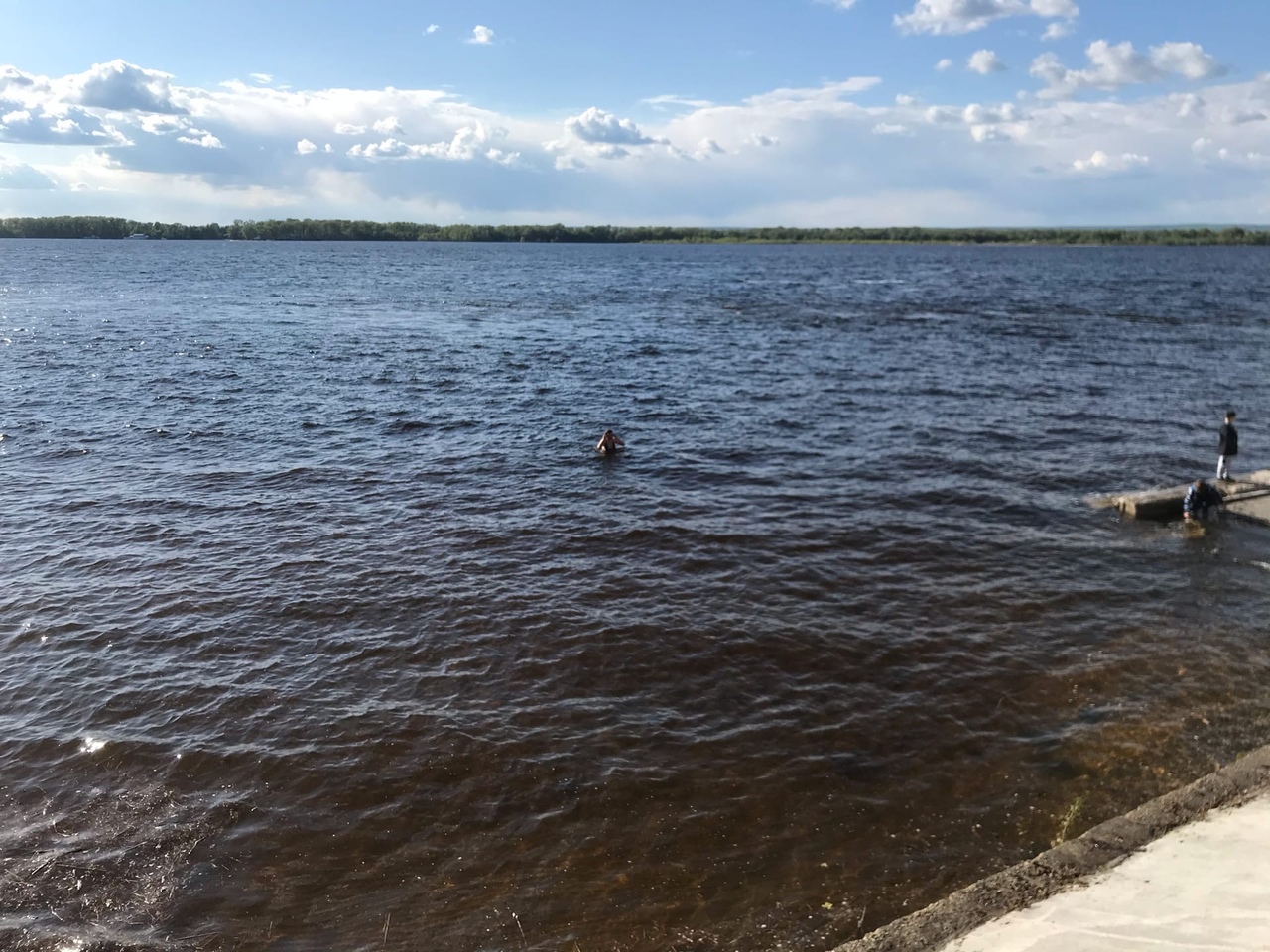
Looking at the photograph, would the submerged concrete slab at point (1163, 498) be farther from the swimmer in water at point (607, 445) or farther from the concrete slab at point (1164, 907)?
the concrete slab at point (1164, 907)

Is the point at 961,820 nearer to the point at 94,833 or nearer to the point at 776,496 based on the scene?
the point at 94,833

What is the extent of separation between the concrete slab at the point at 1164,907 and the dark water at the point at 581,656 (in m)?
1.95

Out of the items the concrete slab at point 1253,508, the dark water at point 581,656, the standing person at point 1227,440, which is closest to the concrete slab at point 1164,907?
the dark water at point 581,656

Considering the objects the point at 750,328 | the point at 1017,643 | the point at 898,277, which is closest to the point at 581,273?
the point at 898,277

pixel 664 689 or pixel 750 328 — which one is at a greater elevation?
pixel 750 328

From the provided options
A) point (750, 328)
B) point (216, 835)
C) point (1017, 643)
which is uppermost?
point (750, 328)

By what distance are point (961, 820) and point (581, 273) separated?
136088mm

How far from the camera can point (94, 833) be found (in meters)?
12.2

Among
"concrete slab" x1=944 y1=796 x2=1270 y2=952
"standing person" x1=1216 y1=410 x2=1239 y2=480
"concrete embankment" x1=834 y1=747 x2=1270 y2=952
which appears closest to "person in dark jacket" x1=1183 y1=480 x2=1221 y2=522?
"standing person" x1=1216 y1=410 x2=1239 y2=480

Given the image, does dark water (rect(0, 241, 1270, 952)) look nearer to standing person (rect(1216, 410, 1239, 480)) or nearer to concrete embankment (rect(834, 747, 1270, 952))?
concrete embankment (rect(834, 747, 1270, 952))

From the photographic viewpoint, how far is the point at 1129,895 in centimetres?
907

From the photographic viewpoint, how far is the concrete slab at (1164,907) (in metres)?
8.31

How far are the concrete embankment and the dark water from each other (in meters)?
1.34

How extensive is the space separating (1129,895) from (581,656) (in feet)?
33.0
